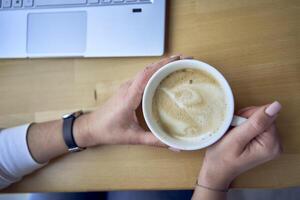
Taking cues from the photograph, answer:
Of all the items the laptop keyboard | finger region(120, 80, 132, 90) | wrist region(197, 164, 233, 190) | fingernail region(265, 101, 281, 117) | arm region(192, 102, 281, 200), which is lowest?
wrist region(197, 164, 233, 190)

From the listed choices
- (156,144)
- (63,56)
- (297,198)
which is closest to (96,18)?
(63,56)

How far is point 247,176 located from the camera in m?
0.51

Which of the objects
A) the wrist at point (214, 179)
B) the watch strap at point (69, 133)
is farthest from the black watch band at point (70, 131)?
the wrist at point (214, 179)

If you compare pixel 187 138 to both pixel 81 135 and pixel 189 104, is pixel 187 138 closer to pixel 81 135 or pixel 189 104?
pixel 189 104

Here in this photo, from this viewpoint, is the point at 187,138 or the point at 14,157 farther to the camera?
the point at 14,157

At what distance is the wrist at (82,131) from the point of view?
0.54m

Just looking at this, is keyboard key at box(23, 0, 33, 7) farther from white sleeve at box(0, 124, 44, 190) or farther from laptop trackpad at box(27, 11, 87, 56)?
white sleeve at box(0, 124, 44, 190)

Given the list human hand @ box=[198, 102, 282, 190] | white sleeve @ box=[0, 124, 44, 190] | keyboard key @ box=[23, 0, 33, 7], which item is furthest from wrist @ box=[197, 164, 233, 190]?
keyboard key @ box=[23, 0, 33, 7]

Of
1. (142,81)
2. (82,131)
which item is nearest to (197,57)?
(142,81)

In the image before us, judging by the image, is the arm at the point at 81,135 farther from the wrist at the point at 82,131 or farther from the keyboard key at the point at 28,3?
the keyboard key at the point at 28,3

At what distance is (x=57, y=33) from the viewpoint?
569 mm

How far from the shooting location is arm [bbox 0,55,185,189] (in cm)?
50

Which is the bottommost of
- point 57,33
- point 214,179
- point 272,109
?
point 214,179

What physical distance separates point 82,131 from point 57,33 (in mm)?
180
